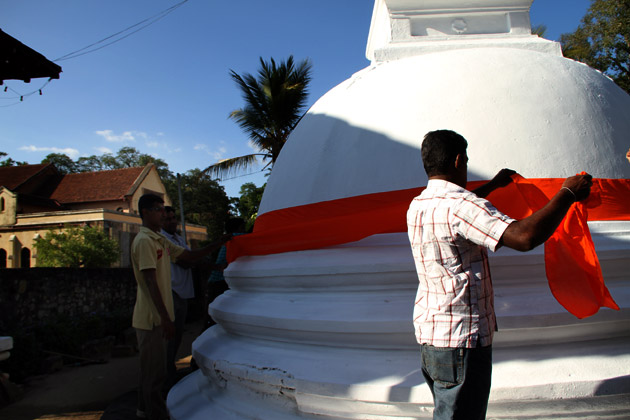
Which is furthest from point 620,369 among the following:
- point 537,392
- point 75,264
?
point 75,264

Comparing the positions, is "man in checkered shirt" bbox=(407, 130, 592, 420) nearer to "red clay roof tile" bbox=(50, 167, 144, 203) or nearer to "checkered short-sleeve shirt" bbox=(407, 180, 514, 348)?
"checkered short-sleeve shirt" bbox=(407, 180, 514, 348)

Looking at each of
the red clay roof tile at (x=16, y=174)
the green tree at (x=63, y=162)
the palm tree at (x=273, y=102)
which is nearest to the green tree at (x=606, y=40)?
the palm tree at (x=273, y=102)

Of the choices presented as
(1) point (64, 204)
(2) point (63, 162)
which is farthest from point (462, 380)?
(2) point (63, 162)

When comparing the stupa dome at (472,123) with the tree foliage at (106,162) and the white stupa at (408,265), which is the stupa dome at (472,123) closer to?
the white stupa at (408,265)

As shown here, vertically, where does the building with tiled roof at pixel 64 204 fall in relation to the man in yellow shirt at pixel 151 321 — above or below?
above

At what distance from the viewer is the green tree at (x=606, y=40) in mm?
15969

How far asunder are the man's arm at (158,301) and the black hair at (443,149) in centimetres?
209

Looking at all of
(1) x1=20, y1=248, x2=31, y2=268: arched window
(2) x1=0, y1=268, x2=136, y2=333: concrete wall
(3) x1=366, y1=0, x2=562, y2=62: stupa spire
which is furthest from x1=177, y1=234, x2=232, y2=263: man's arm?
(1) x1=20, y1=248, x2=31, y2=268: arched window

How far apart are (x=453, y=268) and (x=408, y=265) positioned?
943 millimetres

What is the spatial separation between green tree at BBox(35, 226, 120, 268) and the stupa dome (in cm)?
1634

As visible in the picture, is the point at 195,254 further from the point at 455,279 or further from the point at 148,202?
the point at 455,279

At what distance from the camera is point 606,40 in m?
16.3

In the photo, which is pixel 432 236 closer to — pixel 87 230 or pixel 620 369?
pixel 620 369

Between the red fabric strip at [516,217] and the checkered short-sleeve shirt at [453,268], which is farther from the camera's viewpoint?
the red fabric strip at [516,217]
